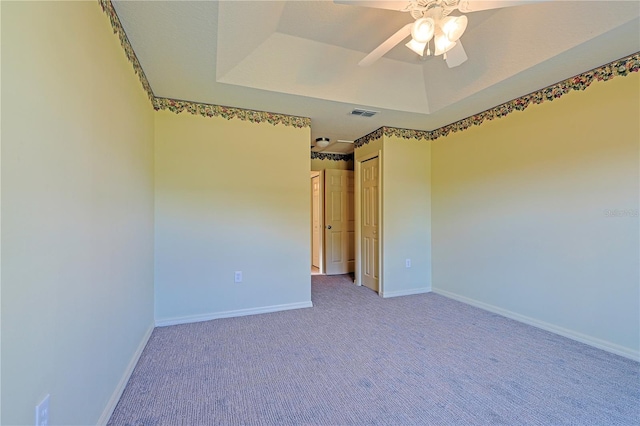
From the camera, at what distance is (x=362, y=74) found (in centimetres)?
291

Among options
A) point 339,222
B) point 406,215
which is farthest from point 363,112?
point 339,222

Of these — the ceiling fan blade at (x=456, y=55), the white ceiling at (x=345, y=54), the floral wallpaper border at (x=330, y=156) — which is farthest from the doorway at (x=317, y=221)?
the ceiling fan blade at (x=456, y=55)

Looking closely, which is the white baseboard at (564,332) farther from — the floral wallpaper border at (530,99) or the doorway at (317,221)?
the doorway at (317,221)

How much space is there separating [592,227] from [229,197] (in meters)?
3.43

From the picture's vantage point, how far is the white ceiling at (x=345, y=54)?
1894 mm

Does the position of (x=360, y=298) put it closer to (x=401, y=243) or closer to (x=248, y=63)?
(x=401, y=243)

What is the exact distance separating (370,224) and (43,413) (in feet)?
12.4

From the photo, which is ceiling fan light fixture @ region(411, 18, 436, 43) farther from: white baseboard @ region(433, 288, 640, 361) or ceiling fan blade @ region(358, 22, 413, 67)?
white baseboard @ region(433, 288, 640, 361)

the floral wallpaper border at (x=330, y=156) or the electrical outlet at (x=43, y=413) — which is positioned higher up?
the floral wallpaper border at (x=330, y=156)

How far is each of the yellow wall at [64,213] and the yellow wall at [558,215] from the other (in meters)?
3.57

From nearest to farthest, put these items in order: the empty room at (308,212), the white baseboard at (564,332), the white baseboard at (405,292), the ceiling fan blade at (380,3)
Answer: the empty room at (308,212) < the ceiling fan blade at (380,3) < the white baseboard at (564,332) < the white baseboard at (405,292)

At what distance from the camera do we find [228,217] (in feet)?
10.4

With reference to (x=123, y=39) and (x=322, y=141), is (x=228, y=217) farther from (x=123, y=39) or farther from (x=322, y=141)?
(x=322, y=141)

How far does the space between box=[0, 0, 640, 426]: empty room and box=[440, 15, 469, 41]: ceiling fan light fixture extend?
0.01 m
